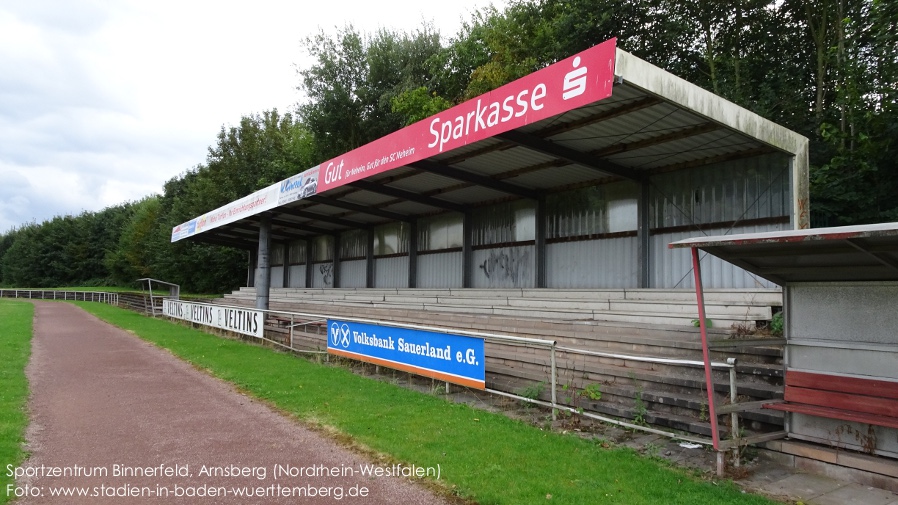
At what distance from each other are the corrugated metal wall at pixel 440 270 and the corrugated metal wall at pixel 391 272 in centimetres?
114

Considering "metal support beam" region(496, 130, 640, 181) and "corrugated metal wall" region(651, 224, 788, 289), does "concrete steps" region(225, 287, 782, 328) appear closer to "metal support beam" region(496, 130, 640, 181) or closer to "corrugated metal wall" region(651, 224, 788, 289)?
"corrugated metal wall" region(651, 224, 788, 289)

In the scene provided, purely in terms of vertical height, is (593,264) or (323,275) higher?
(593,264)

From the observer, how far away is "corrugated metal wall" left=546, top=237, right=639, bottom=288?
13797mm

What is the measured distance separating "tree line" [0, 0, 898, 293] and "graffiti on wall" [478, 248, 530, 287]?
7.36 meters

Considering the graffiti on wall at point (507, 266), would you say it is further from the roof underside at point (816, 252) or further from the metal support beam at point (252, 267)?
the metal support beam at point (252, 267)

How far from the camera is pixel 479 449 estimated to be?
5.91m

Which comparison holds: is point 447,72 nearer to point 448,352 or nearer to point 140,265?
point 448,352

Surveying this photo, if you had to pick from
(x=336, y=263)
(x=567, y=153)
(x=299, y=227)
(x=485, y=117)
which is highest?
(x=485, y=117)

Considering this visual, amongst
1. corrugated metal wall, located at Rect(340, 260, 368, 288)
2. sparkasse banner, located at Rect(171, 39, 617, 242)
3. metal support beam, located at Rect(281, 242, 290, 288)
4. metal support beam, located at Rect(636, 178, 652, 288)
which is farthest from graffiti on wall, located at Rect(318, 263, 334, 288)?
metal support beam, located at Rect(636, 178, 652, 288)

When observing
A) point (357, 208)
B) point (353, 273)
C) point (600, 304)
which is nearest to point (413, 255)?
point (357, 208)

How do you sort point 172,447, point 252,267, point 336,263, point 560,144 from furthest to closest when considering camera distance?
point 252,267 < point 336,263 < point 560,144 < point 172,447

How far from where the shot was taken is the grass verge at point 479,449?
472cm

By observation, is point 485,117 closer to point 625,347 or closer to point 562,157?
point 562,157

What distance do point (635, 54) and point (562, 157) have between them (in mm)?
10833
